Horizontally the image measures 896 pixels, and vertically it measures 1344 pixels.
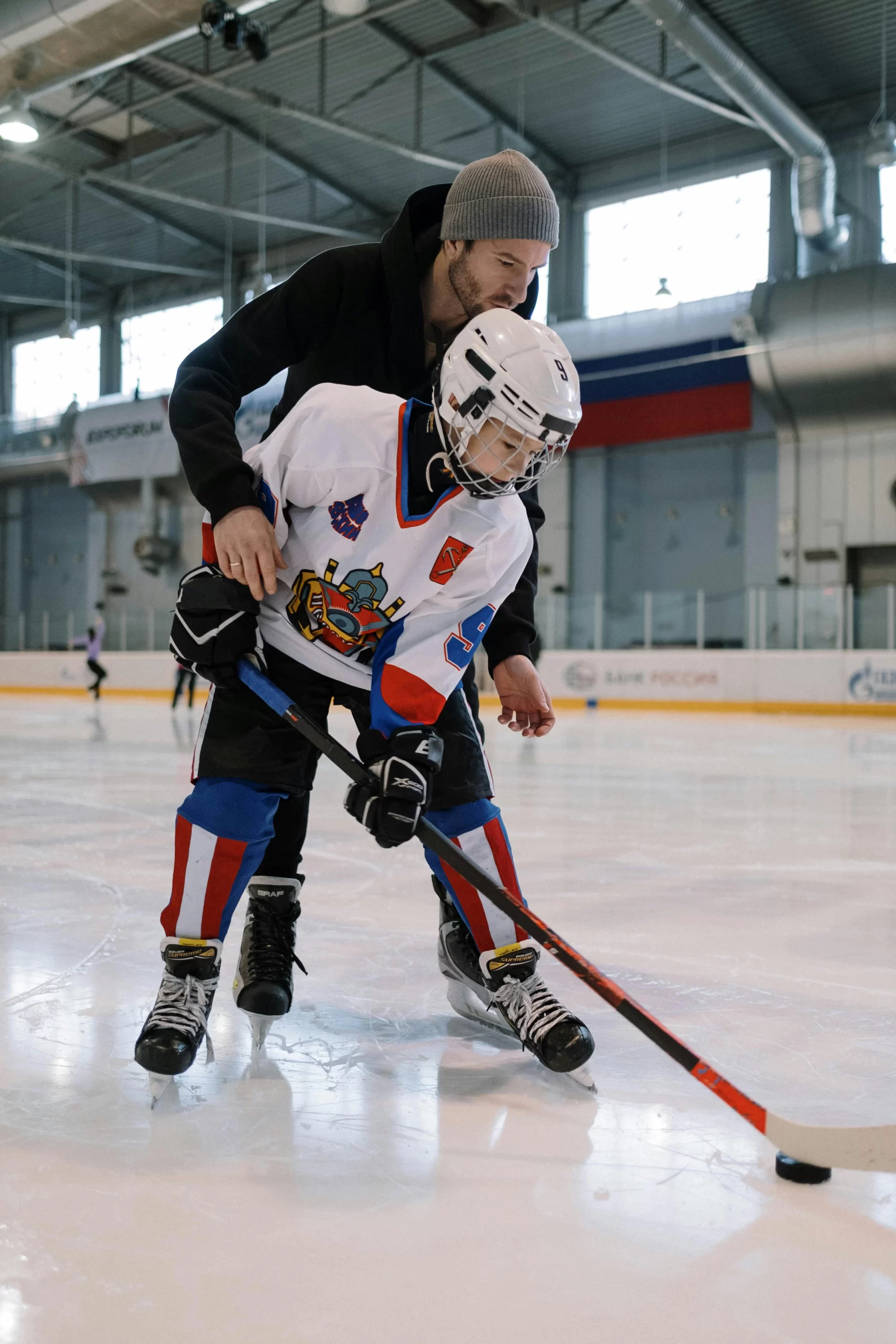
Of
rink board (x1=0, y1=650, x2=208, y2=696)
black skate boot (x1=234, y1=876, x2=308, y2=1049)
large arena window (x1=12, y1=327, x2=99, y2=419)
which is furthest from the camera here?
large arena window (x1=12, y1=327, x2=99, y2=419)

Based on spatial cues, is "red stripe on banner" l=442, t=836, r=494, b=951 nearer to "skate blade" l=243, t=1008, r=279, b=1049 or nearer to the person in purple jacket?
"skate blade" l=243, t=1008, r=279, b=1049

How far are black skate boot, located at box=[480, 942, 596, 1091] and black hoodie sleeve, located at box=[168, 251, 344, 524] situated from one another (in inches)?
25.9

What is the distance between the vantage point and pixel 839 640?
1150cm

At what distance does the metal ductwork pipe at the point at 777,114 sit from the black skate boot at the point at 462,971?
33.0 ft

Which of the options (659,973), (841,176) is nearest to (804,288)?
(841,176)

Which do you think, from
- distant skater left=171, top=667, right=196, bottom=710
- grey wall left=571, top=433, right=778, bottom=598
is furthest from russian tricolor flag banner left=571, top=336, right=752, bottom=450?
distant skater left=171, top=667, right=196, bottom=710

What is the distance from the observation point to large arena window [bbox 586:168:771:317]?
558 inches

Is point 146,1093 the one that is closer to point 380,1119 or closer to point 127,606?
point 380,1119

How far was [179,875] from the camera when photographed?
1.39 meters

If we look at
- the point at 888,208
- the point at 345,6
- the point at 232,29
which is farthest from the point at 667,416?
the point at 232,29

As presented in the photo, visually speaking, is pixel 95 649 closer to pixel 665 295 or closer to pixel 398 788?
pixel 665 295

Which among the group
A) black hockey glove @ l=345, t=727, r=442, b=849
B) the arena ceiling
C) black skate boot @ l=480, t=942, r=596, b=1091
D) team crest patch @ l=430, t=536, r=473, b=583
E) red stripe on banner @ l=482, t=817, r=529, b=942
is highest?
the arena ceiling

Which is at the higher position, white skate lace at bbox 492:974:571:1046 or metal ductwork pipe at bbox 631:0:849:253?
metal ductwork pipe at bbox 631:0:849:253

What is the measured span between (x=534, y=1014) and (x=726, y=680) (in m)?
11.1
